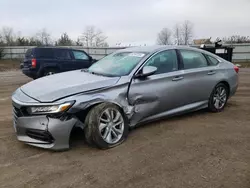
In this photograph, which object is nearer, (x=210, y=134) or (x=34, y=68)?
(x=210, y=134)

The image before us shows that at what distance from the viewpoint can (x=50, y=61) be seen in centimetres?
1120

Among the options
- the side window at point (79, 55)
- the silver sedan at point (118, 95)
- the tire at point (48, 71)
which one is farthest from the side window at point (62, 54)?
the silver sedan at point (118, 95)

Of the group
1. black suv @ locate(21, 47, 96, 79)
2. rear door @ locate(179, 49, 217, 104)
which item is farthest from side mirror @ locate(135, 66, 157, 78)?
black suv @ locate(21, 47, 96, 79)

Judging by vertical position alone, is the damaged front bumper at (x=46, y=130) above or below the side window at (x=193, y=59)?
below

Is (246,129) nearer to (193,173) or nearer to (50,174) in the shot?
(193,173)

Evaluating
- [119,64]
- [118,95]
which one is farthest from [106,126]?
[119,64]

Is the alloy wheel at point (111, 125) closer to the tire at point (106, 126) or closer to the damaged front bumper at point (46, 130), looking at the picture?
the tire at point (106, 126)

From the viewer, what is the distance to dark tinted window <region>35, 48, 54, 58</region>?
11122 mm

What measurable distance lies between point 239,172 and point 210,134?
1.27 meters

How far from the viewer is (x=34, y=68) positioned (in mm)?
10766

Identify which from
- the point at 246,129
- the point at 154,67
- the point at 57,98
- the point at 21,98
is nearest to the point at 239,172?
the point at 246,129

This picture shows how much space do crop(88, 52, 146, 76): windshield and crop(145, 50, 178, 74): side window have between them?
0.22m

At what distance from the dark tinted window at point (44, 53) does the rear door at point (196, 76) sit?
7.84m

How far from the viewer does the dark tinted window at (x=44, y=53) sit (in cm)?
1112
